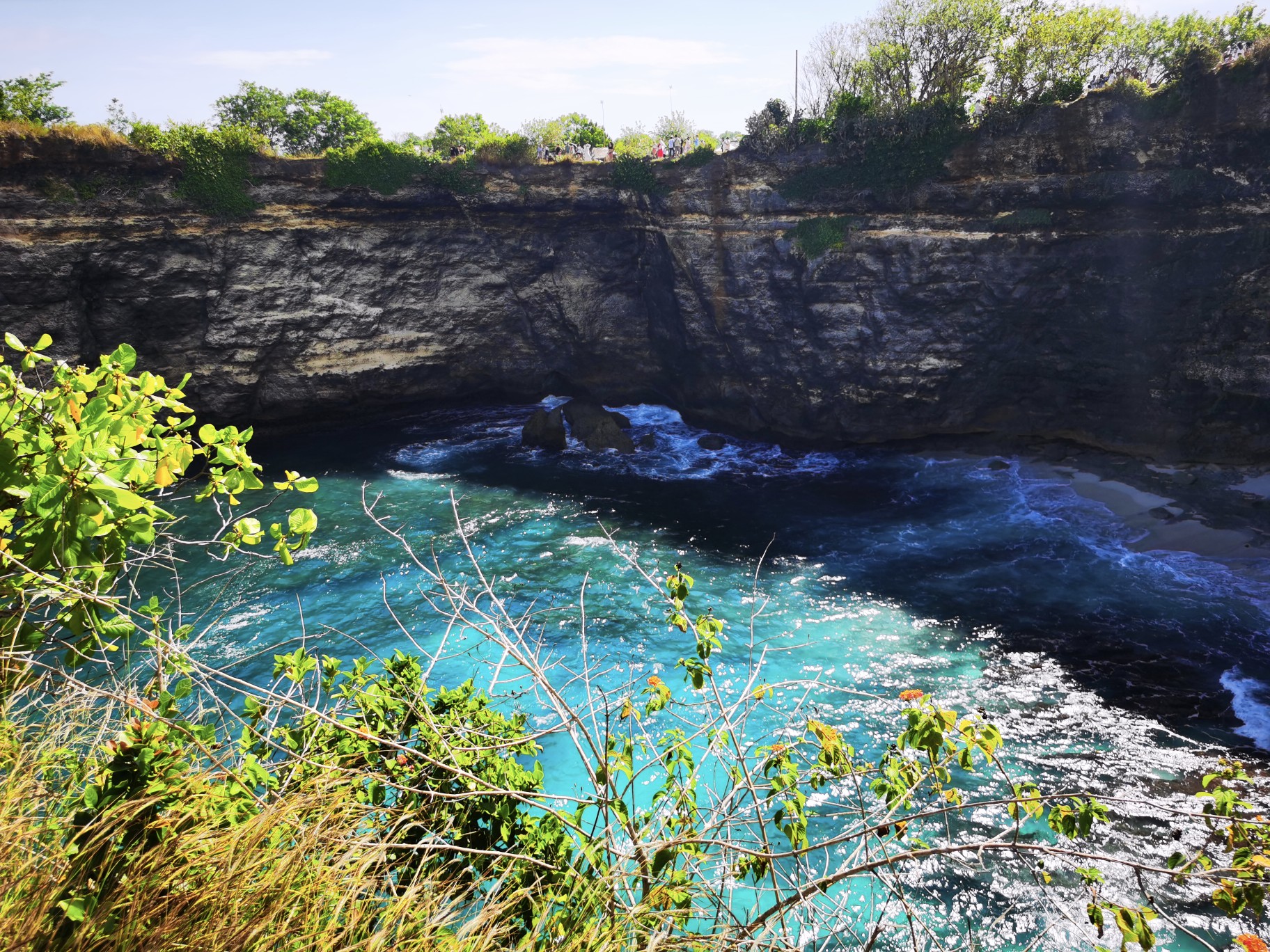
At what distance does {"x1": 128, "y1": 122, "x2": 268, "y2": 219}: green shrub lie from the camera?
24531mm

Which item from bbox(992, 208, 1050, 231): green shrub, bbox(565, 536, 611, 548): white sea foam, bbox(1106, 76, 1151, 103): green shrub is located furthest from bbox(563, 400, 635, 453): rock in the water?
bbox(1106, 76, 1151, 103): green shrub

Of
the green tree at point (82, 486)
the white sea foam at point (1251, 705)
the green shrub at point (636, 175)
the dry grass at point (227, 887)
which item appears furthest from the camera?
the green shrub at point (636, 175)

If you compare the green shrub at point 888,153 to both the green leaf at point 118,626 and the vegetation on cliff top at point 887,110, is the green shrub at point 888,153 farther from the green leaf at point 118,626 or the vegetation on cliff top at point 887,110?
the green leaf at point 118,626

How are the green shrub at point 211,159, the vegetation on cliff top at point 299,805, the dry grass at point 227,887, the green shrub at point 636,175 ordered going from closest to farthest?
the dry grass at point 227,887 → the vegetation on cliff top at point 299,805 → the green shrub at point 211,159 → the green shrub at point 636,175

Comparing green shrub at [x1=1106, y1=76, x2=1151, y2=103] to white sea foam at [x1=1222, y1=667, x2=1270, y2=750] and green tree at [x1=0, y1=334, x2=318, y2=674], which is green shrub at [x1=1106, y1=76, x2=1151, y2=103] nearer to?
white sea foam at [x1=1222, y1=667, x2=1270, y2=750]

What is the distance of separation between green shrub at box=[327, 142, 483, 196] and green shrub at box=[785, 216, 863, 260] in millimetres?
13066

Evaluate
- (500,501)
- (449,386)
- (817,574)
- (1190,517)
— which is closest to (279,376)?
(449,386)

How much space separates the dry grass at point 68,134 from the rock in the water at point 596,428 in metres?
18.5

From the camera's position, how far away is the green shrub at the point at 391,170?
27.0 m

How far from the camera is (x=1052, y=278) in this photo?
2294cm

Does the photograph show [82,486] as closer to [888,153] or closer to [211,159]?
[888,153]

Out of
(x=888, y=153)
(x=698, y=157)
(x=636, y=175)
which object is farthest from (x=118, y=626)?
(x=636, y=175)

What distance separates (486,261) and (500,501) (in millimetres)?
11990

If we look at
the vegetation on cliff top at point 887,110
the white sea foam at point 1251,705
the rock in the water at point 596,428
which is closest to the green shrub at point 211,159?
the vegetation on cliff top at point 887,110
